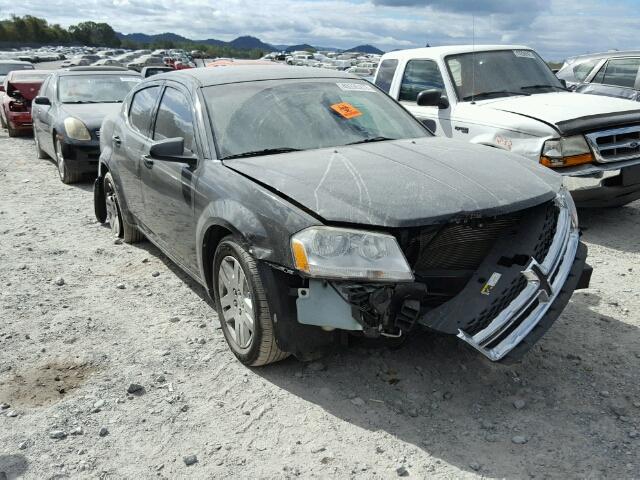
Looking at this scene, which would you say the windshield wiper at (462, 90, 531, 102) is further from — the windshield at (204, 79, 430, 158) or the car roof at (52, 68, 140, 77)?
the car roof at (52, 68, 140, 77)

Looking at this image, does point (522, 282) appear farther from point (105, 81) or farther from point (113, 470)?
point (105, 81)

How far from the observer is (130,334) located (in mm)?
4156

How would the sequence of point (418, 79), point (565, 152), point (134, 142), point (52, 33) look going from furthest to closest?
point (52, 33) < point (418, 79) < point (565, 152) < point (134, 142)

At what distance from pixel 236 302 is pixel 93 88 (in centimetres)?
783

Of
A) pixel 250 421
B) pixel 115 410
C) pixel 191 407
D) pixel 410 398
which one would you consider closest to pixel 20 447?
pixel 115 410

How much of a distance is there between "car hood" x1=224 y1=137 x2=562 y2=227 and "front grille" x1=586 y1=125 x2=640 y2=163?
7.57 feet

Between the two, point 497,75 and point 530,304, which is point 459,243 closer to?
point 530,304

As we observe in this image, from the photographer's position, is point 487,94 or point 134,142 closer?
point 134,142

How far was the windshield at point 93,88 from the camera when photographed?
9906 mm

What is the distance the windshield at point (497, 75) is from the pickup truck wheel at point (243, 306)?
167 inches

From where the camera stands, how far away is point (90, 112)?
922cm

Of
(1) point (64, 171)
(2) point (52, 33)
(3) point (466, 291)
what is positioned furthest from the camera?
(2) point (52, 33)

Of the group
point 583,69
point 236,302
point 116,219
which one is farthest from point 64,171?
point 583,69

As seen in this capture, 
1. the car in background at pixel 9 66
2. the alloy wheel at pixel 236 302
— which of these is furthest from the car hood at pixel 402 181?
the car in background at pixel 9 66
